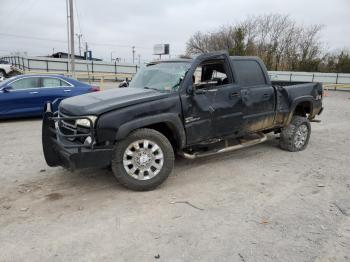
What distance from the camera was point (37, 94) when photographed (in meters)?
9.52

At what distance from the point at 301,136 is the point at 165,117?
3.60 metres

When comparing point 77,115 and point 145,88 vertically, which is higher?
point 145,88

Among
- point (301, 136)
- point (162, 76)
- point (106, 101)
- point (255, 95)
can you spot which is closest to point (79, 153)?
point (106, 101)

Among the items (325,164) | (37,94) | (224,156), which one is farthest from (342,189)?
(37,94)

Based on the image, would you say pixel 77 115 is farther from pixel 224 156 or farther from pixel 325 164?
pixel 325 164

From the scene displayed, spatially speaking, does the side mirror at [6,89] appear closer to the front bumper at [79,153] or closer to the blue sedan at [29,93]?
the blue sedan at [29,93]

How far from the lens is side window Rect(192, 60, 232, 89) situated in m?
5.02

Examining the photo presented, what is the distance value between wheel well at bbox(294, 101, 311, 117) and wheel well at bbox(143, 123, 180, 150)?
3376 millimetres

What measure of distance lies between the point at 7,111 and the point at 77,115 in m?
6.28

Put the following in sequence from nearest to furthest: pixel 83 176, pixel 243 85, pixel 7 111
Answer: pixel 83 176, pixel 243 85, pixel 7 111

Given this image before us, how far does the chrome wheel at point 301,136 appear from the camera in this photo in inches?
258

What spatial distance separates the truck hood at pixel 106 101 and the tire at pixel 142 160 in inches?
17.1

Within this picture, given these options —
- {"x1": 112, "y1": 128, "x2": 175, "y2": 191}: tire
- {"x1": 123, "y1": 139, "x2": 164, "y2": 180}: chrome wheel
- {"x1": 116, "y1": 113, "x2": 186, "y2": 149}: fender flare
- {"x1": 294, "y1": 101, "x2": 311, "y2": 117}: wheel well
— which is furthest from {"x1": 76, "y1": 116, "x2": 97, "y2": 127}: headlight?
{"x1": 294, "y1": 101, "x2": 311, "y2": 117}: wheel well

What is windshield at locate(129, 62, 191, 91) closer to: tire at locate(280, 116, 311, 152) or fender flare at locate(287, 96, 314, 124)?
fender flare at locate(287, 96, 314, 124)
